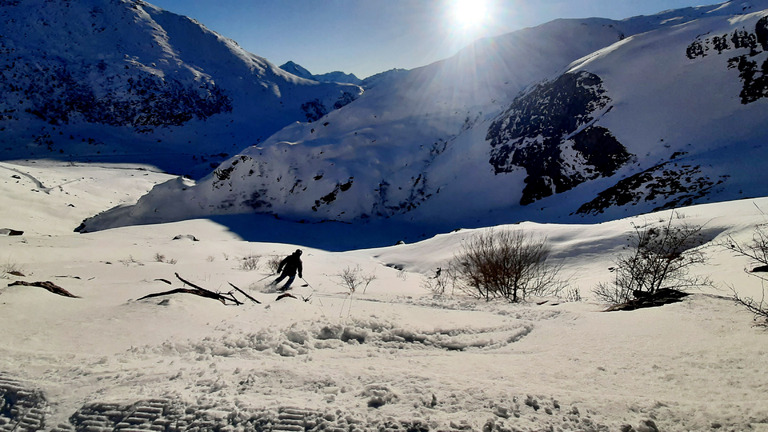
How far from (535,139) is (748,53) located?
11.4 m

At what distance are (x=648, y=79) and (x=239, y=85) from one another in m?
76.0

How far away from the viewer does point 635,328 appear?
8.32ft

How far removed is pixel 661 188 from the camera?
17000 mm

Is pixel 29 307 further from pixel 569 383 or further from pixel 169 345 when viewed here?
pixel 569 383

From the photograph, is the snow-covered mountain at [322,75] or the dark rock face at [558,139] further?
the snow-covered mountain at [322,75]

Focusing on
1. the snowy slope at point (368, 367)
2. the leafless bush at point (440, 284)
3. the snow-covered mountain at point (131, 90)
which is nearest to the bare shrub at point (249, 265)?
the leafless bush at point (440, 284)

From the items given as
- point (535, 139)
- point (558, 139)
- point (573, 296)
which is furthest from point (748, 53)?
point (573, 296)

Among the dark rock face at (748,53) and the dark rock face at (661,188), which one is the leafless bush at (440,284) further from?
the dark rock face at (748,53)

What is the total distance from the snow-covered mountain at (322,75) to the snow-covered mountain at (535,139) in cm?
10062

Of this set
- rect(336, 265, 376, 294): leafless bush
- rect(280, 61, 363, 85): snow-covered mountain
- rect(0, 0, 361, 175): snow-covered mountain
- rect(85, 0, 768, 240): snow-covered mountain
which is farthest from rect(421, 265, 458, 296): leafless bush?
rect(280, 61, 363, 85): snow-covered mountain

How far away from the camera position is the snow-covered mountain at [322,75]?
431ft

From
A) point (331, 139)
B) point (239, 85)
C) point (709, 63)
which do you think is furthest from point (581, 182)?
point (239, 85)

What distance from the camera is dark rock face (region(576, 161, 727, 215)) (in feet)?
50.8

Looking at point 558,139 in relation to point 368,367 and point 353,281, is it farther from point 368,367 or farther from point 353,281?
point 368,367
